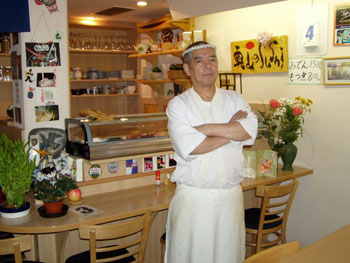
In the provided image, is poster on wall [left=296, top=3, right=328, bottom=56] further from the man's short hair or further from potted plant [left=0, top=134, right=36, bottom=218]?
potted plant [left=0, top=134, right=36, bottom=218]

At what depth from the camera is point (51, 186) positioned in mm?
2443

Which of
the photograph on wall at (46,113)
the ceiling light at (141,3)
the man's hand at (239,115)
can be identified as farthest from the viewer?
the ceiling light at (141,3)

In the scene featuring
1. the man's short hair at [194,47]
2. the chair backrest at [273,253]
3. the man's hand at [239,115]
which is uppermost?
the man's short hair at [194,47]

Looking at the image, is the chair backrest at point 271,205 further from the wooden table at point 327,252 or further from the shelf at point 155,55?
the shelf at point 155,55

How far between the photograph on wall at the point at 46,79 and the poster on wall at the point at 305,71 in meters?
2.12

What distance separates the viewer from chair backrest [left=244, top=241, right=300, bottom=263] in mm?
1614

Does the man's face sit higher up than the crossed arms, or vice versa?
the man's face

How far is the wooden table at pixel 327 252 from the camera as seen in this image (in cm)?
170

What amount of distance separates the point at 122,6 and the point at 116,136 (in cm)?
243

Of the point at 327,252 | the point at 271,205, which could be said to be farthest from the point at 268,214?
the point at 327,252

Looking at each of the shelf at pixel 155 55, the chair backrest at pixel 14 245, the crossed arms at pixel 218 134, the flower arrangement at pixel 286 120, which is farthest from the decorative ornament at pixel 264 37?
the chair backrest at pixel 14 245

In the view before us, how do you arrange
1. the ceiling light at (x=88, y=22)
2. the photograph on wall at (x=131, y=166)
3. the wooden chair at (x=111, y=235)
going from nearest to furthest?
the wooden chair at (x=111, y=235) → the photograph on wall at (x=131, y=166) → the ceiling light at (x=88, y=22)

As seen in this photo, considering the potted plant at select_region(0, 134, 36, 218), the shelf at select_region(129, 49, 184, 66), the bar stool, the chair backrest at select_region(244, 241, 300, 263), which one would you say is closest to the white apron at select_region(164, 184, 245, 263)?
the chair backrest at select_region(244, 241, 300, 263)

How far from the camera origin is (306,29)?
3432 millimetres
